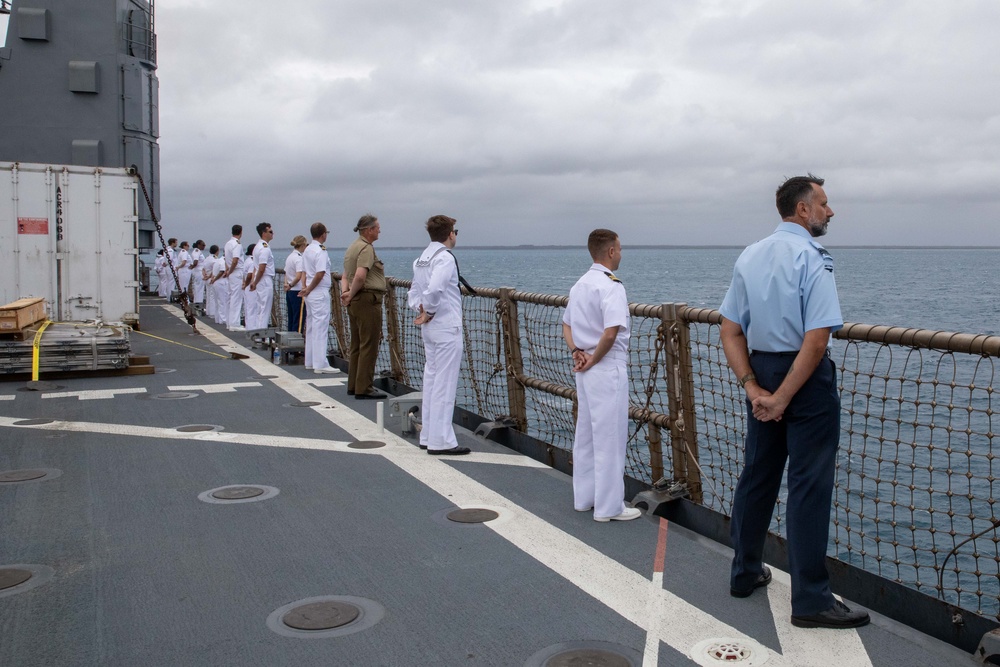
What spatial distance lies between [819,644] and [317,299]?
9.14 meters

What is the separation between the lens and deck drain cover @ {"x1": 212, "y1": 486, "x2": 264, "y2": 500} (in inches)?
217

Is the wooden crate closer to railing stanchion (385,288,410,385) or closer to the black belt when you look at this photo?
railing stanchion (385,288,410,385)

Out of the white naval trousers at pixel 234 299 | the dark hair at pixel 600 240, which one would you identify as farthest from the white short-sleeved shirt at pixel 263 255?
the dark hair at pixel 600 240

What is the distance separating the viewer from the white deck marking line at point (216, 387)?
980cm

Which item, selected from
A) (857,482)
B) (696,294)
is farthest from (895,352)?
(696,294)

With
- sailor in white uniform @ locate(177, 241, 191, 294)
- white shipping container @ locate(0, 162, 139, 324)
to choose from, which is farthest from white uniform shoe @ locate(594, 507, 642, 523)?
sailor in white uniform @ locate(177, 241, 191, 294)

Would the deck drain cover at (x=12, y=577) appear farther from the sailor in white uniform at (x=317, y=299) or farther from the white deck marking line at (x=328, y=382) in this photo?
the sailor in white uniform at (x=317, y=299)

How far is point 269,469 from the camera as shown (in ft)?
20.5

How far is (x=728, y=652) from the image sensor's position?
334 centimetres

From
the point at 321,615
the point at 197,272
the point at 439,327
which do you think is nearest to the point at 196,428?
the point at 439,327

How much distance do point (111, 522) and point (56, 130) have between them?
63.6 ft

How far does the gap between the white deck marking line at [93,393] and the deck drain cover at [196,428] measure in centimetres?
207

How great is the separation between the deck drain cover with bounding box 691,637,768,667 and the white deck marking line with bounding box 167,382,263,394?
7419 millimetres

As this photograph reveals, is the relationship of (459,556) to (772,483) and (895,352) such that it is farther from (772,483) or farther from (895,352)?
(895,352)
